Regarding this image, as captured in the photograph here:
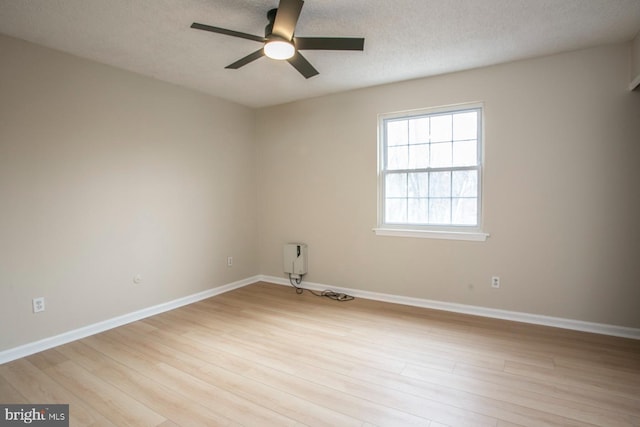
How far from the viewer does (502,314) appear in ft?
11.0

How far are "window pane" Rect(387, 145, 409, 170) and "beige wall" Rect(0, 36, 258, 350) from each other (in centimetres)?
219

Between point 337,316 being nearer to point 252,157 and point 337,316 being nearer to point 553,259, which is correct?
point 553,259

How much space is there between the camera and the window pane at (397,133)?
391 centimetres

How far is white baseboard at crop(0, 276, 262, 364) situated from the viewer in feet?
8.68

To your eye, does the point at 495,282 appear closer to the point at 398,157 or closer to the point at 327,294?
the point at 398,157

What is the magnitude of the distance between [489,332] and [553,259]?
3.08 ft

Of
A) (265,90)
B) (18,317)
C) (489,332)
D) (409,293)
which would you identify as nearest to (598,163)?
(489,332)

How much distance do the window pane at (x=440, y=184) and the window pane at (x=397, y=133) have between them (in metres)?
0.54

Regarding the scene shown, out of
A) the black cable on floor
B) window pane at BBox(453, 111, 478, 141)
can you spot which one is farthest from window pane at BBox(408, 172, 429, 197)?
the black cable on floor

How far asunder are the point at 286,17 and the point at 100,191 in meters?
2.45

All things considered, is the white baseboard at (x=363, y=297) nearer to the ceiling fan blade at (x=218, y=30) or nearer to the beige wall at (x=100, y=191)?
the beige wall at (x=100, y=191)

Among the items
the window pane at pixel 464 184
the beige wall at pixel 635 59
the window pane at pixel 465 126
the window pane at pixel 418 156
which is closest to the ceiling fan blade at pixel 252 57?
the window pane at pixel 418 156

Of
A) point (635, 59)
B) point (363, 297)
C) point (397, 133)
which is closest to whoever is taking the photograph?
point (635, 59)

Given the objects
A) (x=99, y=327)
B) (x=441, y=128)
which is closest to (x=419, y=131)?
(x=441, y=128)
